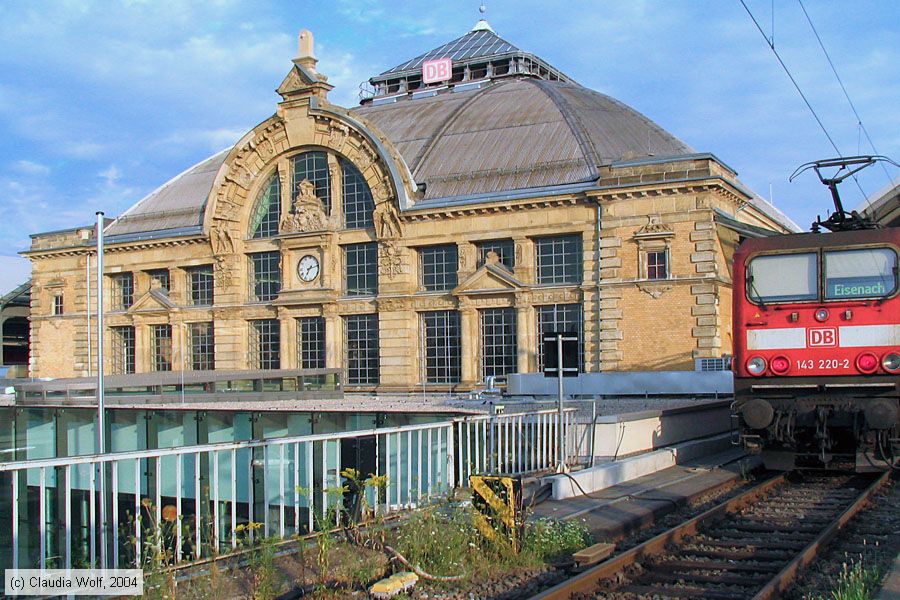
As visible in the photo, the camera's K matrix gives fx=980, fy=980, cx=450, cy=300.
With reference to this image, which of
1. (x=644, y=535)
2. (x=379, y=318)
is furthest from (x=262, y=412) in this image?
(x=379, y=318)

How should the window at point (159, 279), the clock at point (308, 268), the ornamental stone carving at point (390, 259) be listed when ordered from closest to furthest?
the ornamental stone carving at point (390, 259) < the clock at point (308, 268) < the window at point (159, 279)

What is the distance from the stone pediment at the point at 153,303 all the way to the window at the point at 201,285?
3.85 ft

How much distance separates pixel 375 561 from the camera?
890 centimetres

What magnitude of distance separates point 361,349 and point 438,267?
5.22m

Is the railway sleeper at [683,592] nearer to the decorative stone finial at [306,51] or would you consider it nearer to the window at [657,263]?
the window at [657,263]

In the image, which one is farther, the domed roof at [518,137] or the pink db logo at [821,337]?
the domed roof at [518,137]

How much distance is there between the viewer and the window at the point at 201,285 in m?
47.5

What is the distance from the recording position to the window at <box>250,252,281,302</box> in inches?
1793

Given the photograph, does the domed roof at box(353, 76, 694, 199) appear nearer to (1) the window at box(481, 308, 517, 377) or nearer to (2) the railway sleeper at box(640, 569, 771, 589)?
(1) the window at box(481, 308, 517, 377)

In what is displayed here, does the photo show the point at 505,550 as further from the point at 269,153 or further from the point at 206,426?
the point at 269,153

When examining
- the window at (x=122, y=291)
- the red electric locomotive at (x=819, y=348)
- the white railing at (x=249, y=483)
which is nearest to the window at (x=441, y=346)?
the white railing at (x=249, y=483)

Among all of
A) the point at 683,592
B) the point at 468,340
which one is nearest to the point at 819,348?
the point at 683,592

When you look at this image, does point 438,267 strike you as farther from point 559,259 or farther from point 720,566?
point 720,566

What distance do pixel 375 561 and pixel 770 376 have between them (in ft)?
28.6
